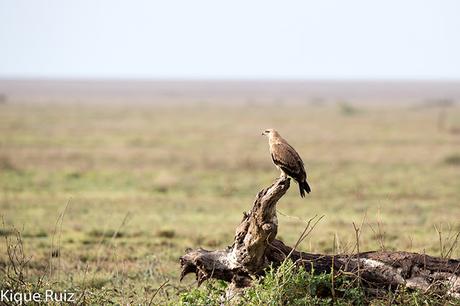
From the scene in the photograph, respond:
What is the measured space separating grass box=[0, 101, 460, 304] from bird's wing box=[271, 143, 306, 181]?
90cm

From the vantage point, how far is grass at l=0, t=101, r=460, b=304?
11289 millimetres

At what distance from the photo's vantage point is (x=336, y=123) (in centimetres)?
5306

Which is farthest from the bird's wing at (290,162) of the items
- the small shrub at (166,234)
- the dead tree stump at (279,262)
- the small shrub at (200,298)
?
the small shrub at (166,234)

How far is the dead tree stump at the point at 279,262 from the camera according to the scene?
7.20 m

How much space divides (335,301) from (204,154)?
2586 centimetres

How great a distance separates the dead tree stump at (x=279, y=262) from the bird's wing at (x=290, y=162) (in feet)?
0.68

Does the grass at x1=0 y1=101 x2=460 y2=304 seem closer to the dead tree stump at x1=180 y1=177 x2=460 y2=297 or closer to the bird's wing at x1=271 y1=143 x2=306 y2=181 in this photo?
the dead tree stump at x1=180 y1=177 x2=460 y2=297

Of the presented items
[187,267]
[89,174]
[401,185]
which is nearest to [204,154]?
[89,174]

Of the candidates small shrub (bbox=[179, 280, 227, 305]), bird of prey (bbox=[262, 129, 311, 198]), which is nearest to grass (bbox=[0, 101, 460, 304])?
small shrub (bbox=[179, 280, 227, 305])

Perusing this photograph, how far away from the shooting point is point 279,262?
24.4 feet

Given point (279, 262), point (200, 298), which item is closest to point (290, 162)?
point (279, 262)

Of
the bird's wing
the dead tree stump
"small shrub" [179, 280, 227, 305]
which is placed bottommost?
"small shrub" [179, 280, 227, 305]

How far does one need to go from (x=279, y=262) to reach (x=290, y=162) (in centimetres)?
99

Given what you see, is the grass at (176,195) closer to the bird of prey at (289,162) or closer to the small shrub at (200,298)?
the small shrub at (200,298)
